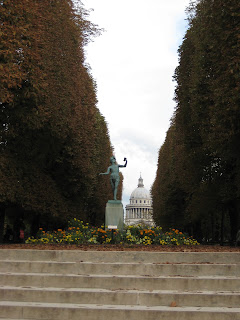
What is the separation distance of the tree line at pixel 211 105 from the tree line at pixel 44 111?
656cm

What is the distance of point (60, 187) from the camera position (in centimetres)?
3531

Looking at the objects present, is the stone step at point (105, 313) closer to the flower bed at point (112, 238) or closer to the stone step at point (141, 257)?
the stone step at point (141, 257)

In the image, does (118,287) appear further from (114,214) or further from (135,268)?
(114,214)

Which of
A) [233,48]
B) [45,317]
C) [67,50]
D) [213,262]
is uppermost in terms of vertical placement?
[67,50]

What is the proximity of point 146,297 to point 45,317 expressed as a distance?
82.1 inches

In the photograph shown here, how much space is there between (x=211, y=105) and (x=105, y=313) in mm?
18279

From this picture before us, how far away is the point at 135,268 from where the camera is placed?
1200 cm

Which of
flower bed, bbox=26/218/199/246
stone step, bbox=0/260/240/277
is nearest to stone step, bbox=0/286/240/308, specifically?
stone step, bbox=0/260/240/277

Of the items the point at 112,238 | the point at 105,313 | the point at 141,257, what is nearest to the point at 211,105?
the point at 112,238

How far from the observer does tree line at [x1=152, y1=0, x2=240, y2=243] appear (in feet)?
69.0

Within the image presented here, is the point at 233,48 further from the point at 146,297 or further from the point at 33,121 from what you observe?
the point at 146,297

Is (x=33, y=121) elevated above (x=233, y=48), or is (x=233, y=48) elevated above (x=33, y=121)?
(x=233, y=48)

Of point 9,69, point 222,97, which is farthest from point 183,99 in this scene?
point 9,69

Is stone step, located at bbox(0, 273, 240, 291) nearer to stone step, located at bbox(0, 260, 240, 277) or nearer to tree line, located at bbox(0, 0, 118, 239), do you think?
stone step, located at bbox(0, 260, 240, 277)
